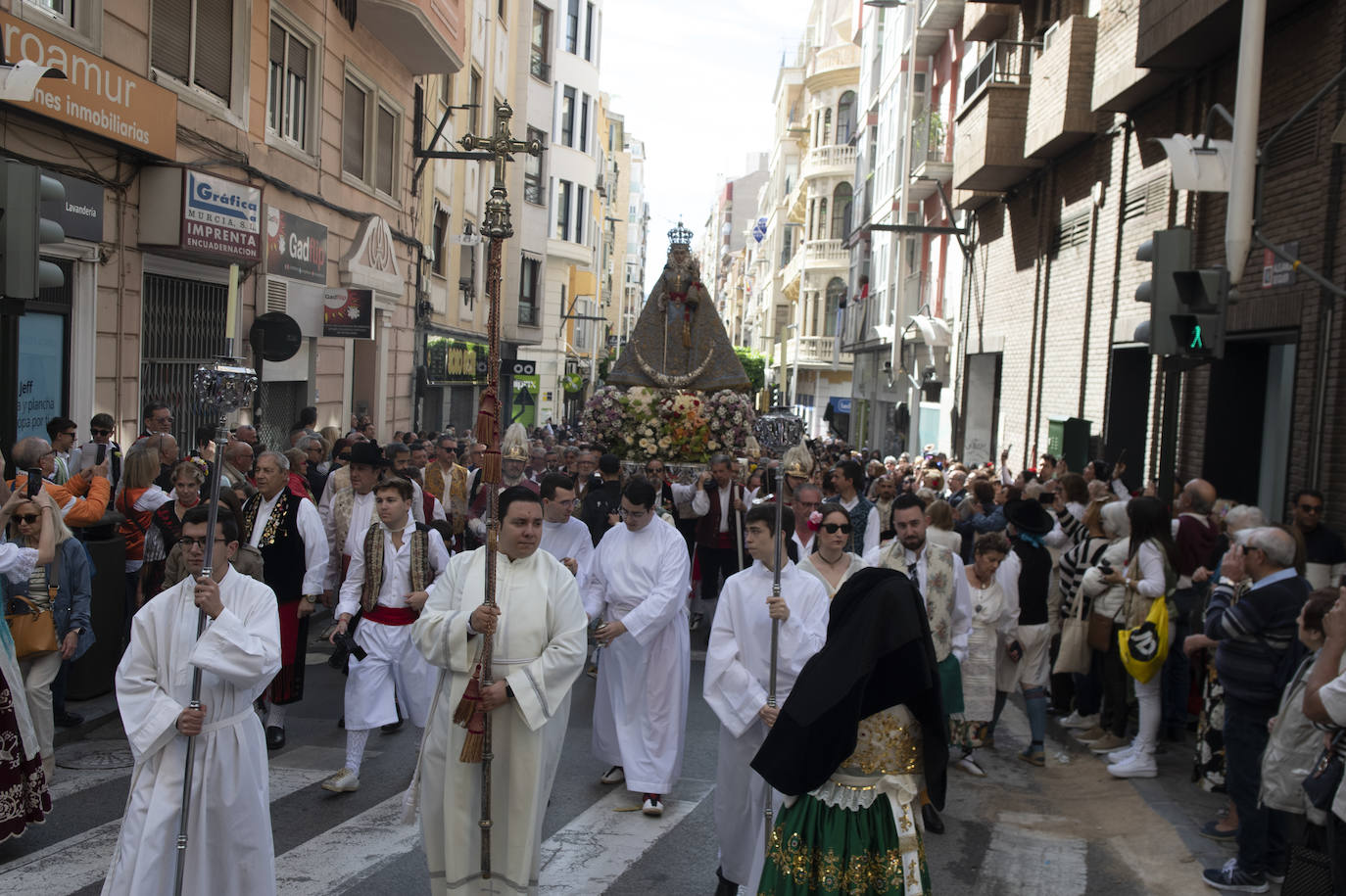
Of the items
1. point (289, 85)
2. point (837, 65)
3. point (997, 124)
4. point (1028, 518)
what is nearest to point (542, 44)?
point (837, 65)

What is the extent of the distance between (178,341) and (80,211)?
2847 millimetres

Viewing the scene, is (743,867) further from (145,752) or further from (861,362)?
(861,362)

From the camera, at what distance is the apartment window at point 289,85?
1584 centimetres

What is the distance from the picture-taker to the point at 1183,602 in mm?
8289

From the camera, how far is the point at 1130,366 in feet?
48.8

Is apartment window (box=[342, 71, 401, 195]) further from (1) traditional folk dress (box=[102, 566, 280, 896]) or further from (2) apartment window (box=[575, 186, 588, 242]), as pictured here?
(2) apartment window (box=[575, 186, 588, 242])

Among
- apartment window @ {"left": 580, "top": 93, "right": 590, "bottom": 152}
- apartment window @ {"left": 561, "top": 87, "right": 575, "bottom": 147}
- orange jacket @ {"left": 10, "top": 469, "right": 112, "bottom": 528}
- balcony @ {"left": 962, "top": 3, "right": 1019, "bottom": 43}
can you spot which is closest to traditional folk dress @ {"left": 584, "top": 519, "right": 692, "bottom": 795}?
orange jacket @ {"left": 10, "top": 469, "right": 112, "bottom": 528}

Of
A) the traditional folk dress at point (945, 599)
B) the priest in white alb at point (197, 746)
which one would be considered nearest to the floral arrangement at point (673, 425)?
the traditional folk dress at point (945, 599)

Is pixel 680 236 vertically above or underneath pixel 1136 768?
above

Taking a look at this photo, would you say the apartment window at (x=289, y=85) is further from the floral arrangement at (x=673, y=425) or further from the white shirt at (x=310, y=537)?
the white shirt at (x=310, y=537)

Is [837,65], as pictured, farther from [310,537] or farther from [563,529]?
[310,537]

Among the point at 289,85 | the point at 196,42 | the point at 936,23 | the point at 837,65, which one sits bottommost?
the point at 196,42

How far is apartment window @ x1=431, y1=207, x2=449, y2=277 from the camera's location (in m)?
26.6

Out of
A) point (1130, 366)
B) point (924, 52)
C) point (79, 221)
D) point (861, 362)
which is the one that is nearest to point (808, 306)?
point (861, 362)
